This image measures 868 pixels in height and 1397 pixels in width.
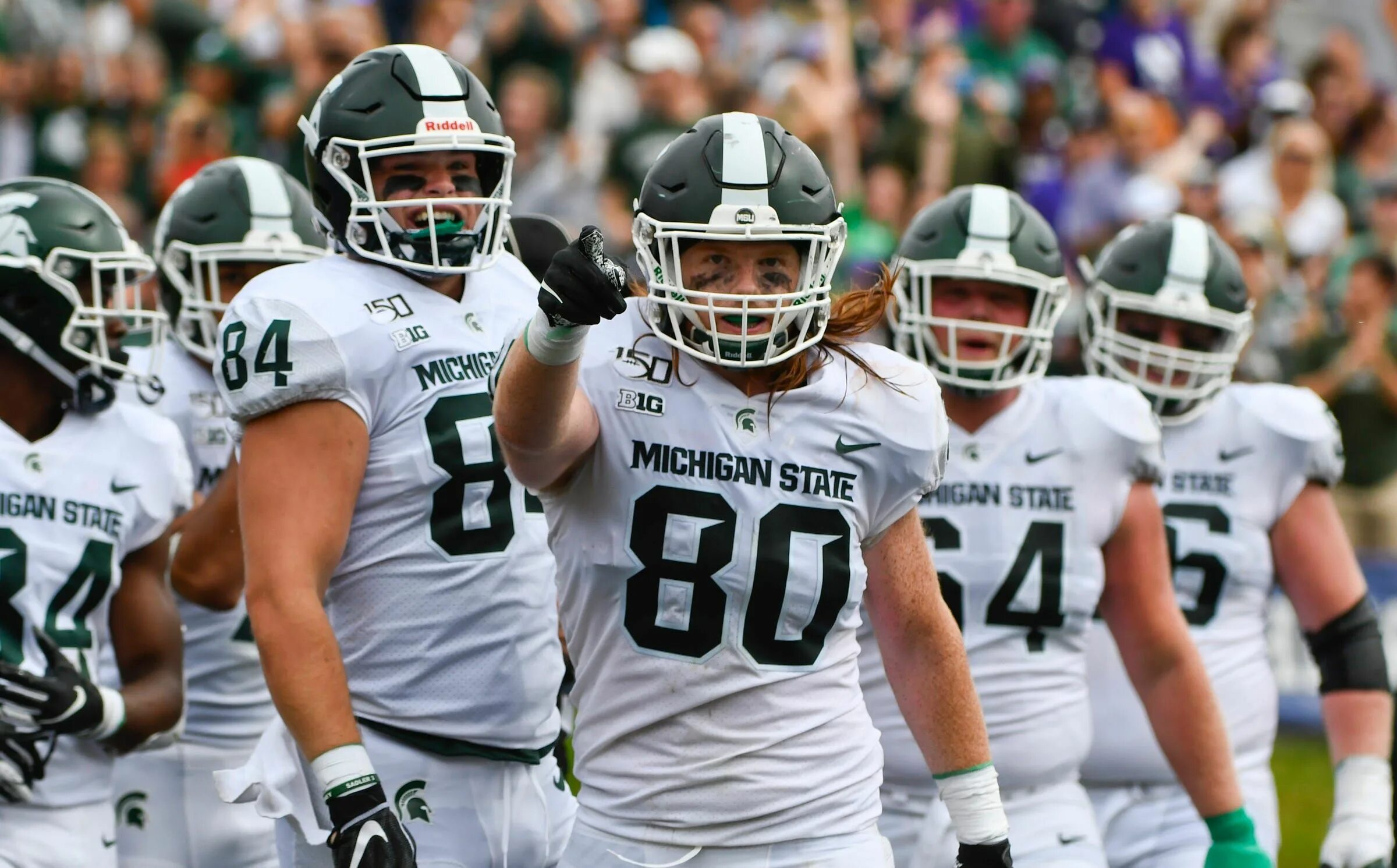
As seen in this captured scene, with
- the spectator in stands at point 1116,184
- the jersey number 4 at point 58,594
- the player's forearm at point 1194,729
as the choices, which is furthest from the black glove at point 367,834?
the spectator in stands at point 1116,184

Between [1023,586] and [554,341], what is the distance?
6.03 feet

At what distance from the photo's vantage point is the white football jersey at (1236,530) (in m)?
5.31

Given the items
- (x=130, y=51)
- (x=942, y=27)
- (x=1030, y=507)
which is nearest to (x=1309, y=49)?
(x=942, y=27)

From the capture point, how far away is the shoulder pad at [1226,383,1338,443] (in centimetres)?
539

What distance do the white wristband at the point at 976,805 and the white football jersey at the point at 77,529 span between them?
1.89 m

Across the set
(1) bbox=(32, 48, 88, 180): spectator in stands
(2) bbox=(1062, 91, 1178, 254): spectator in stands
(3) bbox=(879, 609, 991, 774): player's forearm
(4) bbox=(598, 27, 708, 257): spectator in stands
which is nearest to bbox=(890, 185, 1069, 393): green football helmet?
(3) bbox=(879, 609, 991, 774): player's forearm

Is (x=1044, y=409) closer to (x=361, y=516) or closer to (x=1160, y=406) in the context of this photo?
(x=1160, y=406)

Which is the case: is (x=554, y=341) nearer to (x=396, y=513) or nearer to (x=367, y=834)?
(x=396, y=513)

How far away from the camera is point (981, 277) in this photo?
486cm

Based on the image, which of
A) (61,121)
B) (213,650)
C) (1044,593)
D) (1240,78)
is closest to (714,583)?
(1044,593)

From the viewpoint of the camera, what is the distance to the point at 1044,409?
15.8ft

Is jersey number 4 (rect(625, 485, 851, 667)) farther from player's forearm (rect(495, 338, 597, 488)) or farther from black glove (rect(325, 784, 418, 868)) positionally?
black glove (rect(325, 784, 418, 868))

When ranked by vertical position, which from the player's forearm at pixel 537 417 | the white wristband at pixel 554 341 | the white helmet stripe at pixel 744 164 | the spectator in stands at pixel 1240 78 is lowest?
the spectator in stands at pixel 1240 78

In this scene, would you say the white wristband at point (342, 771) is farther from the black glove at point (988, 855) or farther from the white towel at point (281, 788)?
the black glove at point (988, 855)
